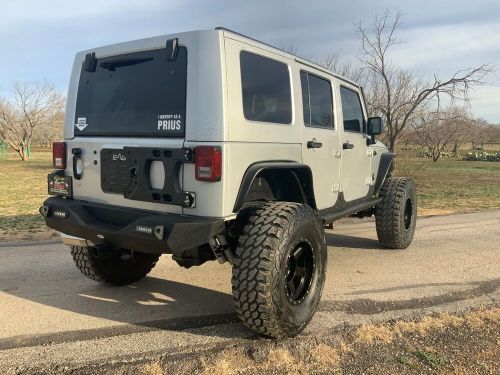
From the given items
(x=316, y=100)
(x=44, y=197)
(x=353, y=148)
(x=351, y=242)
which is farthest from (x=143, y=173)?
(x=44, y=197)

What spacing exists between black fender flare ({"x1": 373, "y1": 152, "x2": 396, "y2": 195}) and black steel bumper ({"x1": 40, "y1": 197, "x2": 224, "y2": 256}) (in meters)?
3.53

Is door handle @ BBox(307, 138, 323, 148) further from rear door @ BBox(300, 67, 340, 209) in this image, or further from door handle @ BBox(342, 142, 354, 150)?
door handle @ BBox(342, 142, 354, 150)

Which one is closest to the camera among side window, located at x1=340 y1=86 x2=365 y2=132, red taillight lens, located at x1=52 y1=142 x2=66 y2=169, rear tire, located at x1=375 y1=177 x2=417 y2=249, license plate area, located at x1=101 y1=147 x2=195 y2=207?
license plate area, located at x1=101 y1=147 x2=195 y2=207

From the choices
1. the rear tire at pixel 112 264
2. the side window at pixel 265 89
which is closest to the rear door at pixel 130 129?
the side window at pixel 265 89

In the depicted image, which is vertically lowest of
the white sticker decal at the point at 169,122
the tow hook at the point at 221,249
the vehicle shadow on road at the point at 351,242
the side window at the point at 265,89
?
the vehicle shadow on road at the point at 351,242

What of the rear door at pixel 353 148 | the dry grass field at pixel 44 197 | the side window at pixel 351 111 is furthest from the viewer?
the dry grass field at pixel 44 197

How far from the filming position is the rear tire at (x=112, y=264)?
14.2ft

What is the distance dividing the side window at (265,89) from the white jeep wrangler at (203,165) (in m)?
0.01

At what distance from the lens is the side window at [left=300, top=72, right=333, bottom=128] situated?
4.23m

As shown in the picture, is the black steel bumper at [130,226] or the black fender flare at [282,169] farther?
the black fender flare at [282,169]

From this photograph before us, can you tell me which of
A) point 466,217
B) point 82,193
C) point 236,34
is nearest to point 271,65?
point 236,34

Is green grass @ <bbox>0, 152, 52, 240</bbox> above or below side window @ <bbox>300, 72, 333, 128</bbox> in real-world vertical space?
below

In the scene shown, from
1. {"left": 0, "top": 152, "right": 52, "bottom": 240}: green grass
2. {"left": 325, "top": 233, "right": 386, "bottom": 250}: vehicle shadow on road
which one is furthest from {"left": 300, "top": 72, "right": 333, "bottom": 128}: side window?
{"left": 0, "top": 152, "right": 52, "bottom": 240}: green grass

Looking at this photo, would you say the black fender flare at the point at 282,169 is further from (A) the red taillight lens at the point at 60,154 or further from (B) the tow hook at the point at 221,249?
(A) the red taillight lens at the point at 60,154
